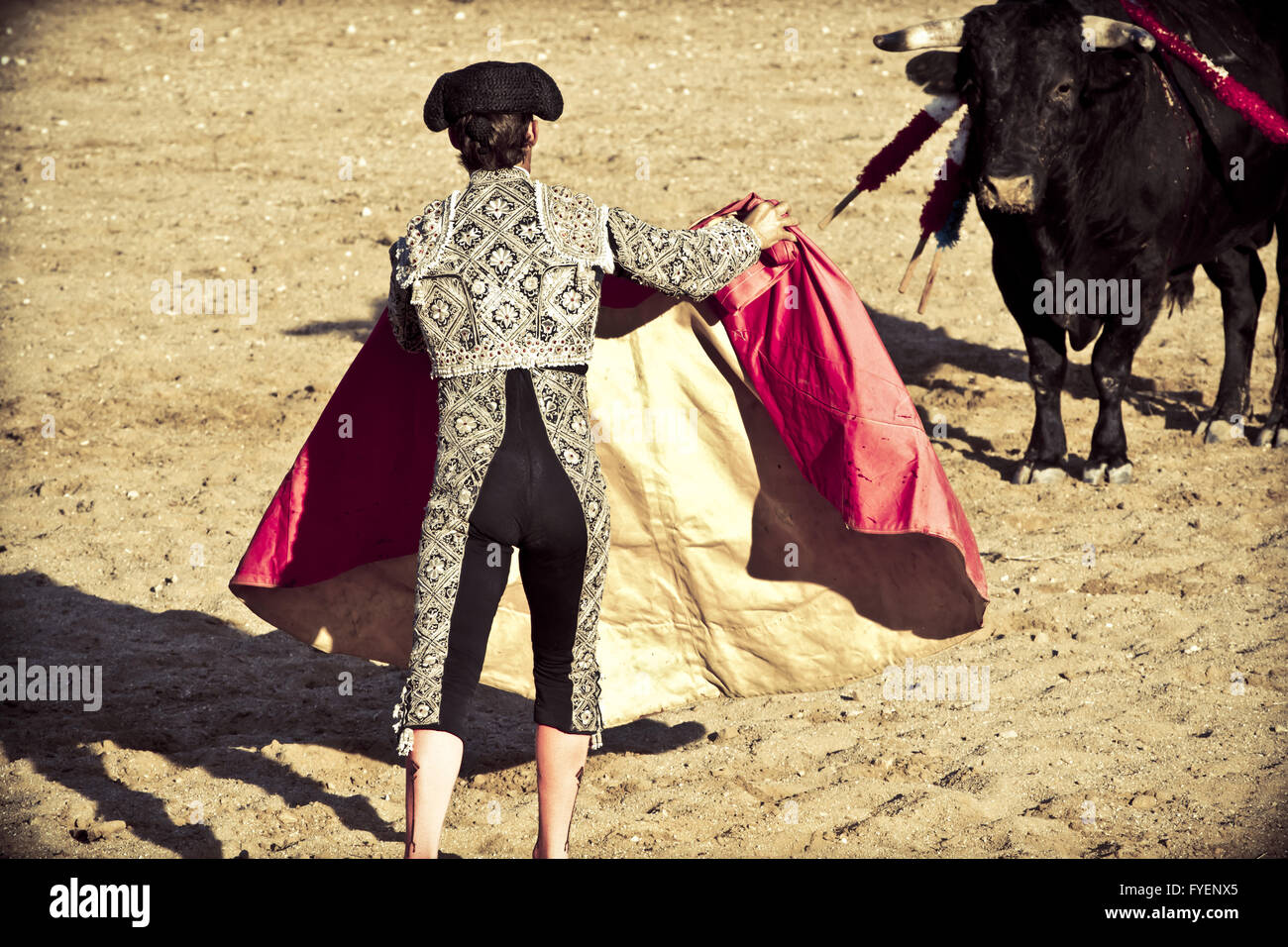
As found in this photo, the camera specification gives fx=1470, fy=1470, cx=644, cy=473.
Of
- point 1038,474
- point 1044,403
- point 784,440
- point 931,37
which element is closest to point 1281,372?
point 1044,403

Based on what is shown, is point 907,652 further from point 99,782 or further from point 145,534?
point 145,534

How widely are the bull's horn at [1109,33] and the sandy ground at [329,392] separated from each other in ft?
6.38

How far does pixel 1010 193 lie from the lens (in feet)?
20.0

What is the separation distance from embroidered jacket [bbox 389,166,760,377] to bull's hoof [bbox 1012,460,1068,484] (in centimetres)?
399

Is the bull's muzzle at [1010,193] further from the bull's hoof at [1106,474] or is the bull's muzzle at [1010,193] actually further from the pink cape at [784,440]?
the pink cape at [784,440]

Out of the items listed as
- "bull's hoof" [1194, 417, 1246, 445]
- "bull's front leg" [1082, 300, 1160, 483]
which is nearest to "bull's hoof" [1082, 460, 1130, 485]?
"bull's front leg" [1082, 300, 1160, 483]

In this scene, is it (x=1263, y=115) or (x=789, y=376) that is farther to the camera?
(x=1263, y=115)

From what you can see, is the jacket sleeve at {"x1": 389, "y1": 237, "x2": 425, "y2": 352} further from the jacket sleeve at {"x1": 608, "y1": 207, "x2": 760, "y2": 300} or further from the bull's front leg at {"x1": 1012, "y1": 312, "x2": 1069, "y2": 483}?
the bull's front leg at {"x1": 1012, "y1": 312, "x2": 1069, "y2": 483}

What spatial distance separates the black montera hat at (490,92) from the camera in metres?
2.98

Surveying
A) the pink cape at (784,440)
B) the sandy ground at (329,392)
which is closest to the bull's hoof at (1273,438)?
the sandy ground at (329,392)

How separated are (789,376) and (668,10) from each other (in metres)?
10.3

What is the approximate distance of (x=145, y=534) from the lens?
6117mm


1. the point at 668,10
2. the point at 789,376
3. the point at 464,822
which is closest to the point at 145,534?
the point at 464,822

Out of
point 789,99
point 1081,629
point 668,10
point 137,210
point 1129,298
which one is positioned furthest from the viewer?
point 668,10
